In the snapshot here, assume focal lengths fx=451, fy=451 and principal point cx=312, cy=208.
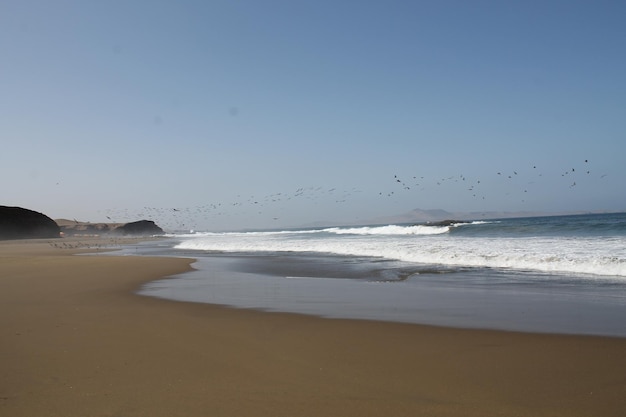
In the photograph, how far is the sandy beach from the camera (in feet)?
13.7

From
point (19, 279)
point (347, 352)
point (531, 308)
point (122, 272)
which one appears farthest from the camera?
point (122, 272)

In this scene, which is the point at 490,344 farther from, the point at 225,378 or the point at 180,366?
the point at 180,366

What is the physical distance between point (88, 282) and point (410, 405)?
12.9 metres

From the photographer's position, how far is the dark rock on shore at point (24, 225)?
88.1 meters

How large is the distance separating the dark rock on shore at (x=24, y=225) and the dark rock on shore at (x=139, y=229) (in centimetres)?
2280

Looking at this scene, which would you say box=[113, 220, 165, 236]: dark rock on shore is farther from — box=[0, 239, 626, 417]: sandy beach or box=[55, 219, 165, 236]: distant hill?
box=[0, 239, 626, 417]: sandy beach

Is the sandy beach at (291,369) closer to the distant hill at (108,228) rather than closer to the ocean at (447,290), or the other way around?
the ocean at (447,290)

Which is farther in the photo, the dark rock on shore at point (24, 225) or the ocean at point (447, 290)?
the dark rock on shore at point (24, 225)

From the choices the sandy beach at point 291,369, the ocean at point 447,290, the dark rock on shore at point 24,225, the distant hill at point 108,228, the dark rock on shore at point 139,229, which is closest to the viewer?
the sandy beach at point 291,369

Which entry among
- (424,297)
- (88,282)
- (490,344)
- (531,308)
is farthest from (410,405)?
(88,282)

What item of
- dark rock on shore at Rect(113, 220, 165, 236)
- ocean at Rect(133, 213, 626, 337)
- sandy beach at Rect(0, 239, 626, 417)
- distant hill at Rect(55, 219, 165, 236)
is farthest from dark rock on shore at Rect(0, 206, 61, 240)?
sandy beach at Rect(0, 239, 626, 417)

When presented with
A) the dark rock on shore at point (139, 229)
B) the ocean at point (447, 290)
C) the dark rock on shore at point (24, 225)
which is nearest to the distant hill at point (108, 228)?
the dark rock on shore at point (139, 229)

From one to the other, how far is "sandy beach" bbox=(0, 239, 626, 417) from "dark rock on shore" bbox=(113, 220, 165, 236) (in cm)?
11963

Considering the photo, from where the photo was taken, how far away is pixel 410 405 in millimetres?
4176
